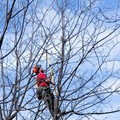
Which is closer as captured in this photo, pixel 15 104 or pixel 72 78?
pixel 15 104

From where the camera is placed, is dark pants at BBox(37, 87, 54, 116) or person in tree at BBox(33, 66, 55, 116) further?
dark pants at BBox(37, 87, 54, 116)

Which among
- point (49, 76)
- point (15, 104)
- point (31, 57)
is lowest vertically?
point (15, 104)

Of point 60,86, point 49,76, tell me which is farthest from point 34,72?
point 60,86

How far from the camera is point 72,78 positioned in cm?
475

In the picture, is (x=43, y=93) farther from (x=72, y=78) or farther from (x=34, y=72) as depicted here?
(x=72, y=78)

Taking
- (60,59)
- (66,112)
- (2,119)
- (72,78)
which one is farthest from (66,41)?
(2,119)

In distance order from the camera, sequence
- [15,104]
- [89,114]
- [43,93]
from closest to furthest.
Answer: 1. [15,104]
2. [89,114]
3. [43,93]

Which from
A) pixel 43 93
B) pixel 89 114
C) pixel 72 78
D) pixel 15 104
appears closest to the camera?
pixel 15 104

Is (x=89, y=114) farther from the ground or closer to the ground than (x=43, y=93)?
closer to the ground

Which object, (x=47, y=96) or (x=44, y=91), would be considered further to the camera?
(x=44, y=91)

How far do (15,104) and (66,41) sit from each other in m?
1.40

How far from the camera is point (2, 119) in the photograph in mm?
4941

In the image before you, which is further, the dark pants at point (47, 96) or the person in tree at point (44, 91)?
the dark pants at point (47, 96)

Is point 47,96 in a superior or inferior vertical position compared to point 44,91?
inferior
